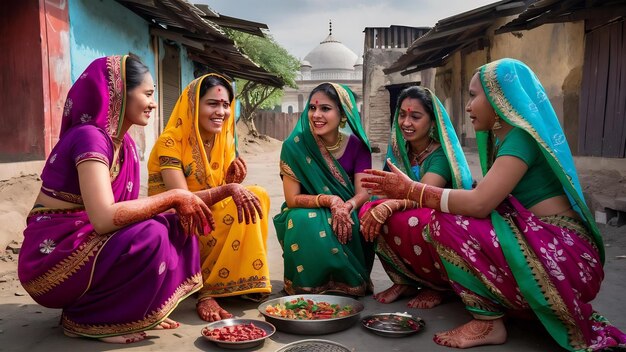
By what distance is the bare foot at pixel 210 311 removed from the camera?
2.95 metres

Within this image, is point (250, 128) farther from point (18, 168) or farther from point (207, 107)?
point (207, 107)

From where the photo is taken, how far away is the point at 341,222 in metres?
3.30

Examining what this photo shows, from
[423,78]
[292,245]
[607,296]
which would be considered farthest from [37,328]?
[423,78]

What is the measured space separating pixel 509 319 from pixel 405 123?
1353 mm

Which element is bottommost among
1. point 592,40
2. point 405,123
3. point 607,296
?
point 607,296

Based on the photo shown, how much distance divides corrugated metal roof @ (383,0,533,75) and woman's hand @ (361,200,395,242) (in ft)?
22.3

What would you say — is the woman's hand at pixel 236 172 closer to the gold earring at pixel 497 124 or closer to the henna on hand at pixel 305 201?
the henna on hand at pixel 305 201

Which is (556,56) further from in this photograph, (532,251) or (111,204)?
(111,204)

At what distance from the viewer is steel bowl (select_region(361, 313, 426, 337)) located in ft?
8.69

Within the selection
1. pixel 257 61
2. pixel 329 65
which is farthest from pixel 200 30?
pixel 329 65

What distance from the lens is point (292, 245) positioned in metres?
3.39

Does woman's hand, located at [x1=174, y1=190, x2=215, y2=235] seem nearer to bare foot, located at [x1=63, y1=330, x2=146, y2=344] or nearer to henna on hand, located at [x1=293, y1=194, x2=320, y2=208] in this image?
bare foot, located at [x1=63, y1=330, x2=146, y2=344]

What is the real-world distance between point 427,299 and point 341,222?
722 millimetres

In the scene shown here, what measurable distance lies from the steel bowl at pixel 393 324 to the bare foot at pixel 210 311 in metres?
0.81
